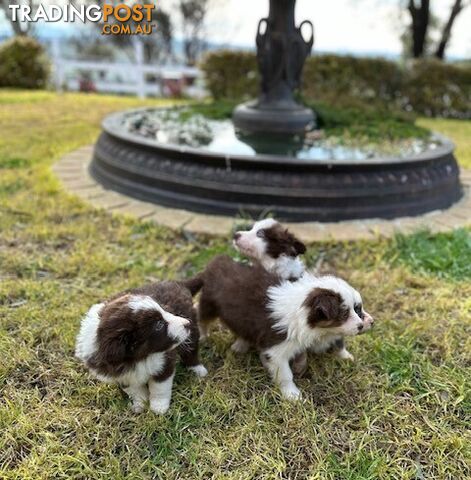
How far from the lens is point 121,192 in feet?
17.5

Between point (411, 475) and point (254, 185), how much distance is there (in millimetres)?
3008

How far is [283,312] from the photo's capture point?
254 centimetres

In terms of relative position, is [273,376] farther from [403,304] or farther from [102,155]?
[102,155]

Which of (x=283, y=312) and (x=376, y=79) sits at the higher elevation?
(x=283, y=312)

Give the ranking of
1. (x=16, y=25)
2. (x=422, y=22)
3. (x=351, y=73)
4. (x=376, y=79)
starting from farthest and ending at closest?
(x=16, y=25)
(x=422, y=22)
(x=376, y=79)
(x=351, y=73)

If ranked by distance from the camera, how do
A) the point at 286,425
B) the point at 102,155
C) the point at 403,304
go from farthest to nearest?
1. the point at 102,155
2. the point at 403,304
3. the point at 286,425

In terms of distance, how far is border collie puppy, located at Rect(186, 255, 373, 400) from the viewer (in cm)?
246

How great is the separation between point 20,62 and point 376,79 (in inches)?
444

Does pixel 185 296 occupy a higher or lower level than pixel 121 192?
higher

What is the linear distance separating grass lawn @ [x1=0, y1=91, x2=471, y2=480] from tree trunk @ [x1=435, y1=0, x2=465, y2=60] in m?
19.7

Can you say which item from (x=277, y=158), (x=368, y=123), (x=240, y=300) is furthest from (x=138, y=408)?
(x=368, y=123)

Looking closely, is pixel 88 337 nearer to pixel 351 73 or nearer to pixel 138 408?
pixel 138 408

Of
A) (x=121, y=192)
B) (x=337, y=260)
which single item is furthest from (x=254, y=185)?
(x=121, y=192)

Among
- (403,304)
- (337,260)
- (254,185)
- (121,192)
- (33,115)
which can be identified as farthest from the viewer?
(33,115)
